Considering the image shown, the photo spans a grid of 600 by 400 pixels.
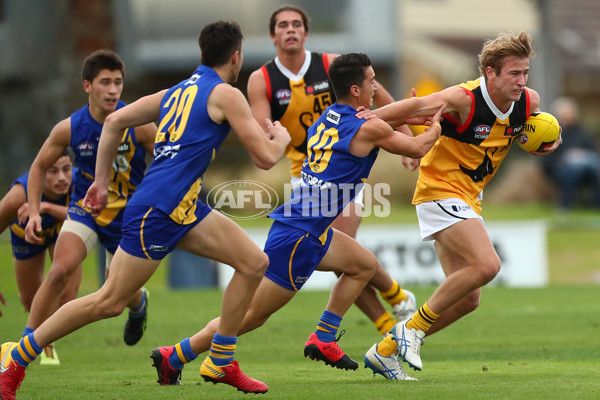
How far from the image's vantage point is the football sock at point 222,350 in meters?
6.50

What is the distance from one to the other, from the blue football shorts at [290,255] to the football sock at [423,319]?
34.5 inches

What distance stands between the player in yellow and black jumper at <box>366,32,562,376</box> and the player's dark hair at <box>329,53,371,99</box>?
300 millimetres

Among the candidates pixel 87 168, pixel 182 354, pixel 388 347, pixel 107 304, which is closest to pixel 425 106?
pixel 388 347

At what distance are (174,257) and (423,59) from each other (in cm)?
1320

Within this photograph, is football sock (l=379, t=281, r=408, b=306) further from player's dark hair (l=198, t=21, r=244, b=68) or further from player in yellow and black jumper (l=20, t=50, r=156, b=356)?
player's dark hair (l=198, t=21, r=244, b=68)

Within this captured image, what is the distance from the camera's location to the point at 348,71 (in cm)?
711

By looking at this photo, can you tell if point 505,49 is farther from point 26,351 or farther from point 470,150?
point 26,351

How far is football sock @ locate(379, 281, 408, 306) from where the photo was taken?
8.71 m

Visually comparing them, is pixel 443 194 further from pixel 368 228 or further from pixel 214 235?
pixel 368 228

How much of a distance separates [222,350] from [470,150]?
2562 millimetres

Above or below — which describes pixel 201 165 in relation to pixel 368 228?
above

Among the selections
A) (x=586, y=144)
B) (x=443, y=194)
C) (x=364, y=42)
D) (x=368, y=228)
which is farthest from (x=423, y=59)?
(x=443, y=194)

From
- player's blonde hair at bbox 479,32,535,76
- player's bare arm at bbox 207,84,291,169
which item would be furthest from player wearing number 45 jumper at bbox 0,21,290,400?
player's blonde hair at bbox 479,32,535,76

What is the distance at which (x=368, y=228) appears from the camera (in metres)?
16.2
